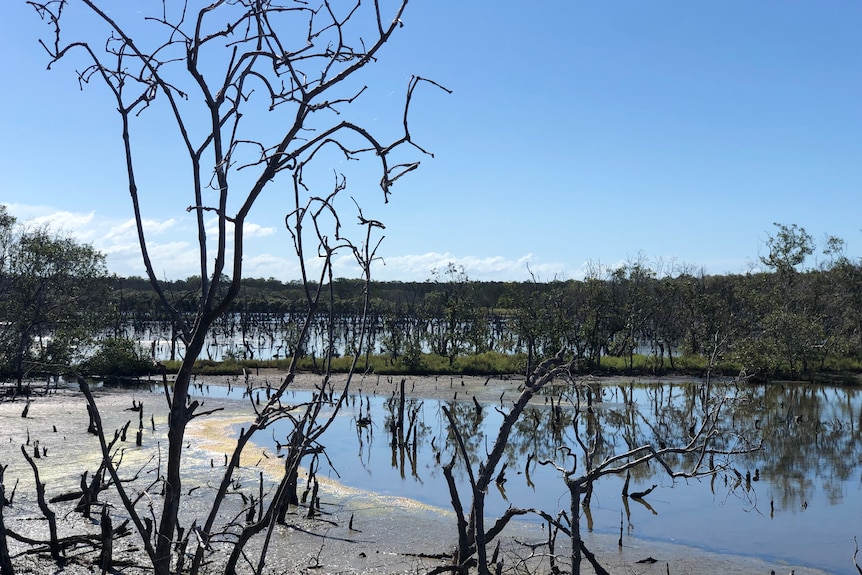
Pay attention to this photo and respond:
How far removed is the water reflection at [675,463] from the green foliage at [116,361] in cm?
1033

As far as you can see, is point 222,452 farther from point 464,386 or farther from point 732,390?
point 732,390

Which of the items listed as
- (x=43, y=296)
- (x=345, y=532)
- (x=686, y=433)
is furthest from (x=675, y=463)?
(x=43, y=296)

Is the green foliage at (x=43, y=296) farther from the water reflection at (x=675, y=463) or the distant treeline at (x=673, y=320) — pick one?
the water reflection at (x=675, y=463)

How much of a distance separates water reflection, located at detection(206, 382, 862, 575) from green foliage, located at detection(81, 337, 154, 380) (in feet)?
33.9

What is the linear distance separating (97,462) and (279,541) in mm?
5749

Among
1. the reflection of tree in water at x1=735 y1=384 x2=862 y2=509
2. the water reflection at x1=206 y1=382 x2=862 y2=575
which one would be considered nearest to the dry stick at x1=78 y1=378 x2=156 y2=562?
the water reflection at x1=206 y1=382 x2=862 y2=575

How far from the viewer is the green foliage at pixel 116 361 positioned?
92.2ft

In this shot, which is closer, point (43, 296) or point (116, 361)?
point (43, 296)

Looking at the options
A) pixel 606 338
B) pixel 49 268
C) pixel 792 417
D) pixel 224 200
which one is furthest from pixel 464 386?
pixel 224 200

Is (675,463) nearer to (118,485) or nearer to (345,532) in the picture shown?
(345,532)

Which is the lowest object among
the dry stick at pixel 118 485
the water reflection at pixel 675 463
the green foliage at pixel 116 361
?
the water reflection at pixel 675 463

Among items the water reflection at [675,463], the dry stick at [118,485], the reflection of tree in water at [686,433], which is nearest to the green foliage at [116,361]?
the water reflection at [675,463]

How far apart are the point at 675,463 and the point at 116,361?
2080 cm

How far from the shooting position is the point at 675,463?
15641 millimetres
